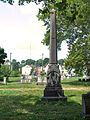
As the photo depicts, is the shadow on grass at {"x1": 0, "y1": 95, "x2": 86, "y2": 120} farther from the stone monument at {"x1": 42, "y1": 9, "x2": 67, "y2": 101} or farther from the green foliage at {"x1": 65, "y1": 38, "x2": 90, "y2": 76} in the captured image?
the green foliage at {"x1": 65, "y1": 38, "x2": 90, "y2": 76}

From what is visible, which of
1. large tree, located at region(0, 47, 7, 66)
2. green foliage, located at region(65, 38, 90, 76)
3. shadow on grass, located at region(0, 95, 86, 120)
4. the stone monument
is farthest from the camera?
large tree, located at region(0, 47, 7, 66)

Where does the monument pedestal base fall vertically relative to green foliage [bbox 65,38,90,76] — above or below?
below

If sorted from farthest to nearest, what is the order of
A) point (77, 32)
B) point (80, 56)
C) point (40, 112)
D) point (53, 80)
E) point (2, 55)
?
point (2, 55), point (77, 32), point (80, 56), point (53, 80), point (40, 112)

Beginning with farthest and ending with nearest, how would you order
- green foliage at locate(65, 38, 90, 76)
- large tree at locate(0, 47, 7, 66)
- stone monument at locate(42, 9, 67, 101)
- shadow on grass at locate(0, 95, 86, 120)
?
1. large tree at locate(0, 47, 7, 66)
2. green foliage at locate(65, 38, 90, 76)
3. stone monument at locate(42, 9, 67, 101)
4. shadow on grass at locate(0, 95, 86, 120)

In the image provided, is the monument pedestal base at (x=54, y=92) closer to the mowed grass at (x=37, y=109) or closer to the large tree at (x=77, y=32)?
the mowed grass at (x=37, y=109)

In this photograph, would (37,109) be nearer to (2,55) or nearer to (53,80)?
(53,80)

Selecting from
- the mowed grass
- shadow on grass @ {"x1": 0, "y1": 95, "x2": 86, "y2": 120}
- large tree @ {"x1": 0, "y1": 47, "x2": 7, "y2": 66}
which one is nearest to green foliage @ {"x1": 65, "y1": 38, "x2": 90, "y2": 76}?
the mowed grass

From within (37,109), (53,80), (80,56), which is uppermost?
(80,56)

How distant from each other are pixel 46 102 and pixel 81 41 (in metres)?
14.9

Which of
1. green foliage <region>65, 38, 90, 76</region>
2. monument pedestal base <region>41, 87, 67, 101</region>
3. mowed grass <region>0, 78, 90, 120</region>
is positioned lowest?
mowed grass <region>0, 78, 90, 120</region>

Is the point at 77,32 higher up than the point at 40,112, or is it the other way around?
the point at 77,32

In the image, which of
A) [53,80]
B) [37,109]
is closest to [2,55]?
[53,80]

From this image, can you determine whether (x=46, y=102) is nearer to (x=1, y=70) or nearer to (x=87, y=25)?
(x=87, y=25)

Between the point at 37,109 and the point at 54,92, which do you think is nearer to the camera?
the point at 37,109
